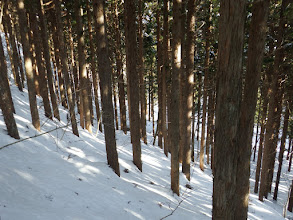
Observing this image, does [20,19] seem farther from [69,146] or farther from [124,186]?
[124,186]

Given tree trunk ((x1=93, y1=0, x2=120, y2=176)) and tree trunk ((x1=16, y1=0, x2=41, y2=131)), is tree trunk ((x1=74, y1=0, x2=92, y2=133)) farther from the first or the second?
tree trunk ((x1=93, y1=0, x2=120, y2=176))

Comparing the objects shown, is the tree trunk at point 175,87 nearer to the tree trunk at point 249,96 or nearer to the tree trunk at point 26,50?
the tree trunk at point 249,96

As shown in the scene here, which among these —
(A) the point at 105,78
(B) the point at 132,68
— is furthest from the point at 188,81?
(A) the point at 105,78

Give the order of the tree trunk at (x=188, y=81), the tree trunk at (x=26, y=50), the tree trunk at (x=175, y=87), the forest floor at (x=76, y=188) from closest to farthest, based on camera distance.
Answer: the forest floor at (x=76, y=188) < the tree trunk at (x=175, y=87) < the tree trunk at (x=26, y=50) < the tree trunk at (x=188, y=81)

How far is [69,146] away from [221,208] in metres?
6.69

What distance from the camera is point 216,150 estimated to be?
3178 mm

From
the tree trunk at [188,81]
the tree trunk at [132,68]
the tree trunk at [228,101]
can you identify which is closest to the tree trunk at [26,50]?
the tree trunk at [132,68]

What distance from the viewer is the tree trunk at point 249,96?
167 inches

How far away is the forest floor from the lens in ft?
13.3

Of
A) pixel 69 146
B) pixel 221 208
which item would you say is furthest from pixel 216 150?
pixel 69 146

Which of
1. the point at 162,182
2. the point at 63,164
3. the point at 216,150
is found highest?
the point at 216,150

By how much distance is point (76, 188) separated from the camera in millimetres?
5184

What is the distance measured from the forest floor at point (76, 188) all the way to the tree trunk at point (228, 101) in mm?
1768

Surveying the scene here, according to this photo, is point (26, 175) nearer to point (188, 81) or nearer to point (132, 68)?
point (132, 68)
